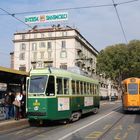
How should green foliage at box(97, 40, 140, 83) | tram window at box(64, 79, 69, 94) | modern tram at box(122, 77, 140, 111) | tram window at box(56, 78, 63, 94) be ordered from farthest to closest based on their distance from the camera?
green foliage at box(97, 40, 140, 83) → modern tram at box(122, 77, 140, 111) → tram window at box(64, 79, 69, 94) → tram window at box(56, 78, 63, 94)

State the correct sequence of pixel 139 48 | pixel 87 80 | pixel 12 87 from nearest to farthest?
1. pixel 12 87
2. pixel 87 80
3. pixel 139 48

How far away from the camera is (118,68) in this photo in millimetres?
84188

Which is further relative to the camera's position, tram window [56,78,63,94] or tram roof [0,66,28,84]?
tram roof [0,66,28,84]

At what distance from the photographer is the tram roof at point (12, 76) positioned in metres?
21.1

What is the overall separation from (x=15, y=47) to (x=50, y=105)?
82.8 meters

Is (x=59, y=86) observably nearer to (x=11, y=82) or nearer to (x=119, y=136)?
(x=11, y=82)

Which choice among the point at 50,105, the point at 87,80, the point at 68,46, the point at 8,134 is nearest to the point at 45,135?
the point at 8,134

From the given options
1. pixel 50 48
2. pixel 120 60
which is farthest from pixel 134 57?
pixel 50 48

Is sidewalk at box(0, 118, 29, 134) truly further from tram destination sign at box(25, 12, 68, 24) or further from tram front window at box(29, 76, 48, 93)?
tram destination sign at box(25, 12, 68, 24)

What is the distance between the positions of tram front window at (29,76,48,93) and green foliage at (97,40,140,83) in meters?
61.5

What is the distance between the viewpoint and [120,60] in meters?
82.9

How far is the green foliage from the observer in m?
81.4

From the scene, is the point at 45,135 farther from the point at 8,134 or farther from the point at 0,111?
the point at 0,111

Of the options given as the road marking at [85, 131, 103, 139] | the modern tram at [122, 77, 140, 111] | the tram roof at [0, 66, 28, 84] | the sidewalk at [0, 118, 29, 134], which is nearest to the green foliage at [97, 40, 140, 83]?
the modern tram at [122, 77, 140, 111]
